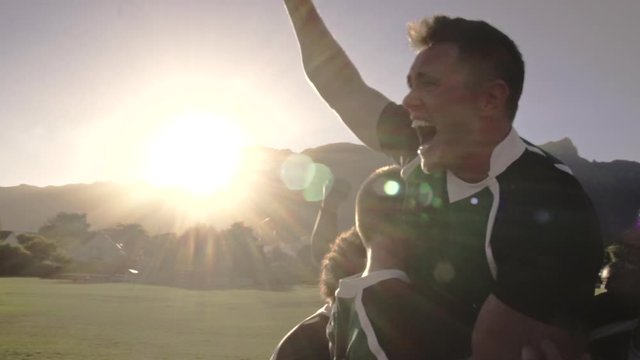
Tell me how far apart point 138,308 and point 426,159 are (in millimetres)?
12402

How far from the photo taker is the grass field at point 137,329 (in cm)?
688

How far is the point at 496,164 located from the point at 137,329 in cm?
859

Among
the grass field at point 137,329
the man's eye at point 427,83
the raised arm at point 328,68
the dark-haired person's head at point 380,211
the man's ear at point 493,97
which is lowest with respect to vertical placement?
the grass field at point 137,329

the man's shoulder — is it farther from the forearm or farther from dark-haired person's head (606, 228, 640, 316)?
the forearm

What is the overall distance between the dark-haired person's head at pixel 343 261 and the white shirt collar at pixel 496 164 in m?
0.51

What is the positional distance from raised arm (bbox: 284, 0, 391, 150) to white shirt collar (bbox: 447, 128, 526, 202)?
2.65 ft

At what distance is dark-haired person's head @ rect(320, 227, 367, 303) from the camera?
6.43 ft

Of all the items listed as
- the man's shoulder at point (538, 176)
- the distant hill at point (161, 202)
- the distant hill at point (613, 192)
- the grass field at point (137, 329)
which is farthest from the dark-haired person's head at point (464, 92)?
the distant hill at point (161, 202)

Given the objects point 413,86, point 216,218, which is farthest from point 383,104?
point 216,218

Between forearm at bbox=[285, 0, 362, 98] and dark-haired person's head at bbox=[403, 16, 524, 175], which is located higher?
forearm at bbox=[285, 0, 362, 98]

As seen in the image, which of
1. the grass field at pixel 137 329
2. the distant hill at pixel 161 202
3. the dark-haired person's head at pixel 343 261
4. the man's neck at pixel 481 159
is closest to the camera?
the man's neck at pixel 481 159

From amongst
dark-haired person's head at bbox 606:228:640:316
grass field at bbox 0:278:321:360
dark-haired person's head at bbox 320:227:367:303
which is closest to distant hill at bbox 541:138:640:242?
dark-haired person's head at bbox 606:228:640:316

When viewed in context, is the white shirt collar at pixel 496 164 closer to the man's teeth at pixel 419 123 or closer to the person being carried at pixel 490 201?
the person being carried at pixel 490 201

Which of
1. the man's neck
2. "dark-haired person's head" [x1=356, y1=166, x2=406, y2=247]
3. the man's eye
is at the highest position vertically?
the man's eye
